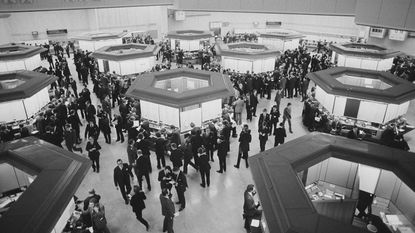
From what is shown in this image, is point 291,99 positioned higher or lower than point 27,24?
lower

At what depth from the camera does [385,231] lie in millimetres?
7129

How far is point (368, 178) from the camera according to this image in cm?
785

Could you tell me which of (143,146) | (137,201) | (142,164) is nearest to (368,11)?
(143,146)

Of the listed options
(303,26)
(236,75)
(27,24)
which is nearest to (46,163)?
(236,75)

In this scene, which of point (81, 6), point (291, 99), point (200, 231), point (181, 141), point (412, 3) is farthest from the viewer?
point (81, 6)

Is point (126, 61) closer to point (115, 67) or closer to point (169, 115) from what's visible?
point (115, 67)

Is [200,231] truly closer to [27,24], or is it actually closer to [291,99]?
[291,99]

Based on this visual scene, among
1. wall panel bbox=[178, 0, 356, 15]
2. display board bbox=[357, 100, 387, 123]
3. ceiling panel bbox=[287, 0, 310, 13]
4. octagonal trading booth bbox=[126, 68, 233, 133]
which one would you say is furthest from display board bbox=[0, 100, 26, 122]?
ceiling panel bbox=[287, 0, 310, 13]

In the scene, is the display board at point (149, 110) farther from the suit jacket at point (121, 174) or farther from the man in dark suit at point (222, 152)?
the suit jacket at point (121, 174)

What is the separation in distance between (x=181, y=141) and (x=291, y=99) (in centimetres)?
874

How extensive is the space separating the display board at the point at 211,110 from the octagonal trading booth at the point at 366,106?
431 centimetres

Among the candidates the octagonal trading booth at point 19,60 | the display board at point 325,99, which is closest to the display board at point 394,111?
the display board at point 325,99

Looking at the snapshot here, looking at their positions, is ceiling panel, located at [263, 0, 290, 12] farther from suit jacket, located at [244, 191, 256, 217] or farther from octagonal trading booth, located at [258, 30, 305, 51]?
suit jacket, located at [244, 191, 256, 217]

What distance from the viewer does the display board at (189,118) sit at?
1206cm
